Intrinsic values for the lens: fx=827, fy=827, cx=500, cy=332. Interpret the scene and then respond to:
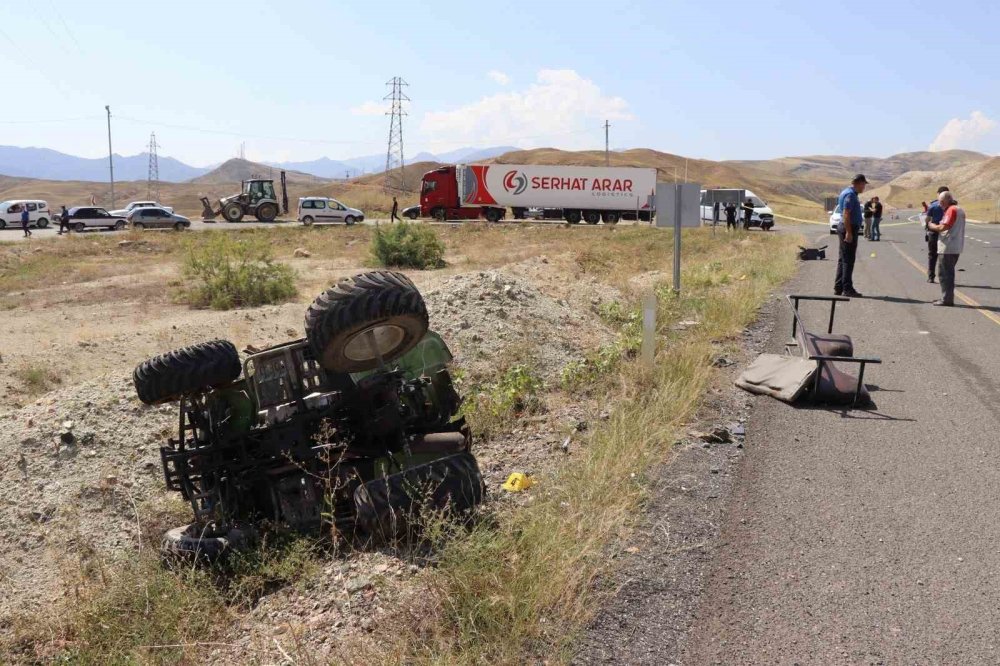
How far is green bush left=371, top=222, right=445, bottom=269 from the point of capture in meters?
25.4

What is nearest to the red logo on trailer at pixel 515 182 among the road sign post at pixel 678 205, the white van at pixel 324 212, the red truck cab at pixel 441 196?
the red truck cab at pixel 441 196

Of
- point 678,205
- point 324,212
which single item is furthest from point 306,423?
point 324,212

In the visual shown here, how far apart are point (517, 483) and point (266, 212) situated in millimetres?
46172

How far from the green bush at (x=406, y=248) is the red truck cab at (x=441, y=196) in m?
22.4

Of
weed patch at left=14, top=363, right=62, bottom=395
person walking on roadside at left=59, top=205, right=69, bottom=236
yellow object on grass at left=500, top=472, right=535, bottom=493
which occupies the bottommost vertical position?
weed patch at left=14, top=363, right=62, bottom=395

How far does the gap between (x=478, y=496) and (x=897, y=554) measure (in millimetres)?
2322

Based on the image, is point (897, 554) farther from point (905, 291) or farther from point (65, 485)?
point (905, 291)

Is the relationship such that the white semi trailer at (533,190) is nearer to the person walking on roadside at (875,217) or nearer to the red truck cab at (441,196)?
the red truck cab at (441,196)

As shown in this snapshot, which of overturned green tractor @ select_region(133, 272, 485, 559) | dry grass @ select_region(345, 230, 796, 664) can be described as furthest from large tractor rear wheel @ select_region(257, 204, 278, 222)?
overturned green tractor @ select_region(133, 272, 485, 559)

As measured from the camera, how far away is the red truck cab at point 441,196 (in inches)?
1907

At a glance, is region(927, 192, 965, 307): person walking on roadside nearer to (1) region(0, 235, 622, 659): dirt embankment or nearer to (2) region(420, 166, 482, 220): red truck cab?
(1) region(0, 235, 622, 659): dirt embankment

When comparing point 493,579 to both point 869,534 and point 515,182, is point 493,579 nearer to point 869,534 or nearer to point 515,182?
point 869,534

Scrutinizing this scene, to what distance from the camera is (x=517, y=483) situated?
5902mm

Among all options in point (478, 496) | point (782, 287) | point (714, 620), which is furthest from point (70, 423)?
point (782, 287)
